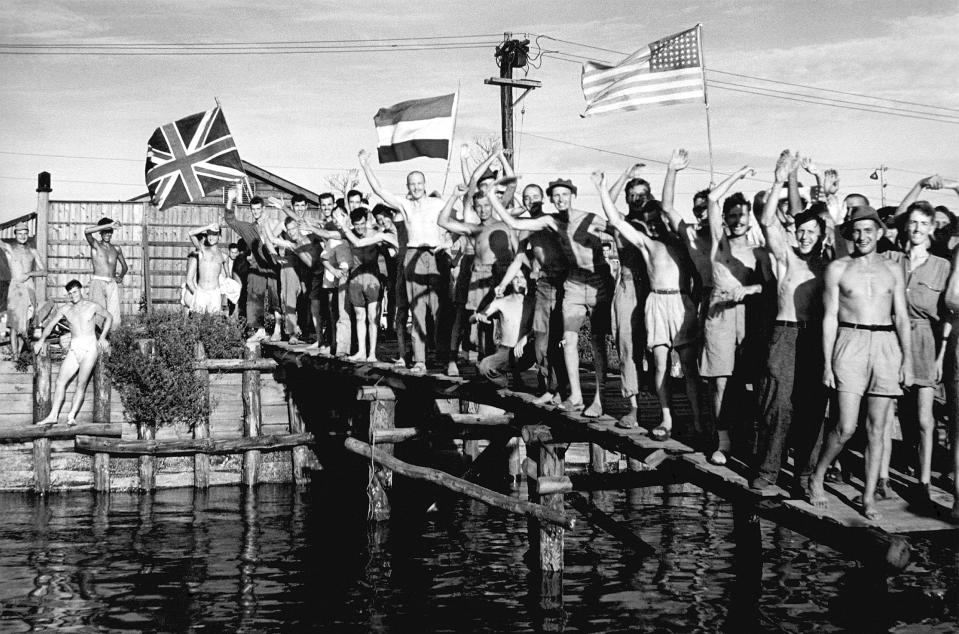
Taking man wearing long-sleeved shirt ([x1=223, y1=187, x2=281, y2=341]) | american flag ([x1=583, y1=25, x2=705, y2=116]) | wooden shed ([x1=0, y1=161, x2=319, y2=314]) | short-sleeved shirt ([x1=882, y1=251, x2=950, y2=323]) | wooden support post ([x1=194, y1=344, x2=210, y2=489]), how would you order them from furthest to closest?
wooden shed ([x1=0, y1=161, x2=319, y2=314]), man wearing long-sleeved shirt ([x1=223, y1=187, x2=281, y2=341]), wooden support post ([x1=194, y1=344, x2=210, y2=489]), american flag ([x1=583, y1=25, x2=705, y2=116]), short-sleeved shirt ([x1=882, y1=251, x2=950, y2=323])

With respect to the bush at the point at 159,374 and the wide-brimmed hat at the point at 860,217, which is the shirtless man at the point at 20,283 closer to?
the bush at the point at 159,374

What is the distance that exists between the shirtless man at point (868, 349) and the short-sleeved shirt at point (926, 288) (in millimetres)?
1224

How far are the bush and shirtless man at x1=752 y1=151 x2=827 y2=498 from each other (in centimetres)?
1252

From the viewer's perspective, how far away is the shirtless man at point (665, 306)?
882 centimetres

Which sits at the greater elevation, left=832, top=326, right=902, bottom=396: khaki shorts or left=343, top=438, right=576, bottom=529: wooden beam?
left=832, top=326, right=902, bottom=396: khaki shorts

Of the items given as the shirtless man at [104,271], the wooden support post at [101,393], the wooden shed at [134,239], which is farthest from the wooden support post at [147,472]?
the wooden shed at [134,239]

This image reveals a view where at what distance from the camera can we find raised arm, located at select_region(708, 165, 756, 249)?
27.3ft

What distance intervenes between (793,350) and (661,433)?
1.50 m

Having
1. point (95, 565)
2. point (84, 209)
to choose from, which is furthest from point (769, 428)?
point (84, 209)

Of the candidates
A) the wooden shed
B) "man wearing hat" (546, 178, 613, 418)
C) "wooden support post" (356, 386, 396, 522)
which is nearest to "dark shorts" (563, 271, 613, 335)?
"man wearing hat" (546, 178, 613, 418)

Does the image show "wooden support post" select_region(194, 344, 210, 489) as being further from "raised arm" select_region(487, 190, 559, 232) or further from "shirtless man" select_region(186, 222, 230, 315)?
"raised arm" select_region(487, 190, 559, 232)

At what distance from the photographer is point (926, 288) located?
852 centimetres

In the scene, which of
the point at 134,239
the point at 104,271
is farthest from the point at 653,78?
the point at 134,239

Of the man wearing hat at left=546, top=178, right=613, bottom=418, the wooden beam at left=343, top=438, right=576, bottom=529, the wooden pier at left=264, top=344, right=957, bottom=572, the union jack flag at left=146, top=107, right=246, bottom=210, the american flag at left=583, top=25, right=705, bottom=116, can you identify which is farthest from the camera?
the union jack flag at left=146, top=107, right=246, bottom=210
